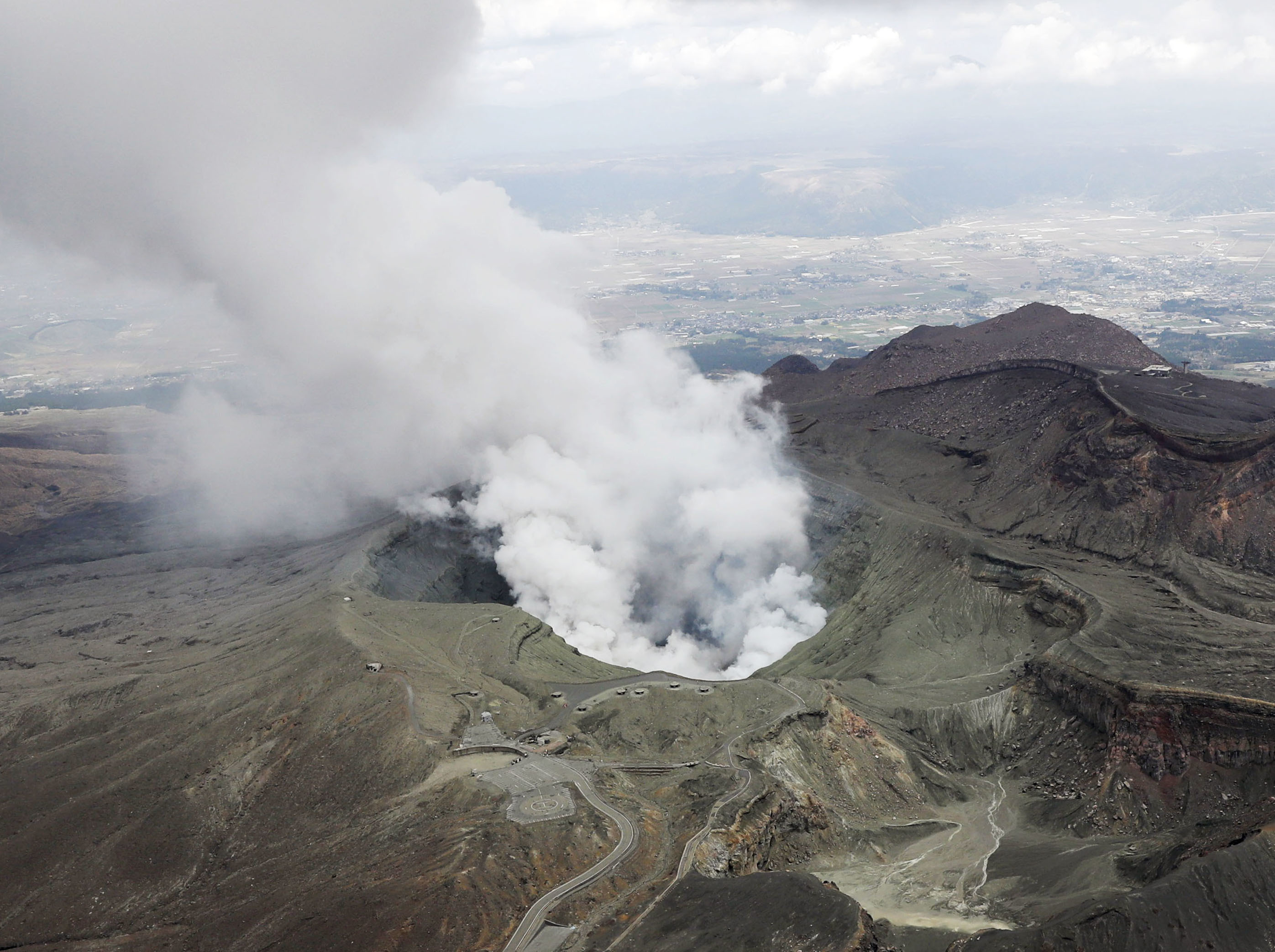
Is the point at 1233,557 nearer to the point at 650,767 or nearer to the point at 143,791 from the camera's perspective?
the point at 650,767

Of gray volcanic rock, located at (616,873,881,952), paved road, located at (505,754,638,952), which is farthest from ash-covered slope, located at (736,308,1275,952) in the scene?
paved road, located at (505,754,638,952)

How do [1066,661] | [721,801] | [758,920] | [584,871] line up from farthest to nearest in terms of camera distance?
[1066,661], [721,801], [584,871], [758,920]

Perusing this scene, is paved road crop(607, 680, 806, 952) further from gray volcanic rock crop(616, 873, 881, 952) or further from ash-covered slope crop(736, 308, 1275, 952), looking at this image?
ash-covered slope crop(736, 308, 1275, 952)

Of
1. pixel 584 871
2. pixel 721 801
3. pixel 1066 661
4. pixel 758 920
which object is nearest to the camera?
pixel 758 920

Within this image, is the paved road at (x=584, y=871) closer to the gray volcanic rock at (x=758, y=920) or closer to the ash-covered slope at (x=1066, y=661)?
the gray volcanic rock at (x=758, y=920)

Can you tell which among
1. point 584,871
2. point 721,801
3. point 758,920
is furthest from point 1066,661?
point 584,871

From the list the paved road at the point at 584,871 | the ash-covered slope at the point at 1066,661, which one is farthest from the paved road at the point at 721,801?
the ash-covered slope at the point at 1066,661

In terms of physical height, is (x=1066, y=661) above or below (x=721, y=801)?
above

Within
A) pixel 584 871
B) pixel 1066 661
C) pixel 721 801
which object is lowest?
pixel 721 801

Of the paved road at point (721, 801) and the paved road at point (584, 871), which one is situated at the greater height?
the paved road at point (584, 871)

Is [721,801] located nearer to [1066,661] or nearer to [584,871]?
[584,871]
